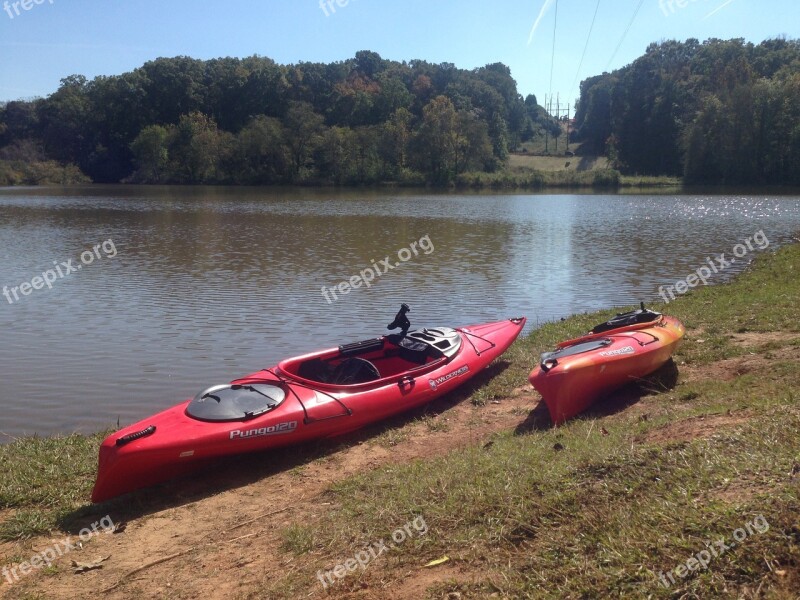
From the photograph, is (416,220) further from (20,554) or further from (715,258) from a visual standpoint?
(20,554)

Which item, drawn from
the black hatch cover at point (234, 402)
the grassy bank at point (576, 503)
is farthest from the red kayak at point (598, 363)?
the black hatch cover at point (234, 402)

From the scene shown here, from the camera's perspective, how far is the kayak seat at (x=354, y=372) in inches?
303

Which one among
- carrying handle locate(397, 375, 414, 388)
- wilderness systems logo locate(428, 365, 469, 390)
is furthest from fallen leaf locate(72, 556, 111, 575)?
wilderness systems logo locate(428, 365, 469, 390)

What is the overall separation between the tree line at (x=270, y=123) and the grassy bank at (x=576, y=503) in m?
67.7

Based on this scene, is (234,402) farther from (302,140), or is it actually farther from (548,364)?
(302,140)

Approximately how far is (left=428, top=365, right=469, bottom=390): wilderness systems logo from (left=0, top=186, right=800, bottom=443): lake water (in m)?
3.11

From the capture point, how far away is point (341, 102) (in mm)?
86062

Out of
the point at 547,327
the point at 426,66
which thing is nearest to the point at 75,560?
the point at 547,327

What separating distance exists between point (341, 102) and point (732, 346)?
82757mm

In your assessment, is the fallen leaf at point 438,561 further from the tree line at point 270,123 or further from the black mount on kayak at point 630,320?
the tree line at point 270,123

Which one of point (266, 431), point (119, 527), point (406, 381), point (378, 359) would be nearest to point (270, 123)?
point (378, 359)

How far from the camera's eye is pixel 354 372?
7.72m

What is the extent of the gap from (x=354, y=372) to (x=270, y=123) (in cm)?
7211

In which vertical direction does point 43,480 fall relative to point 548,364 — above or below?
Answer: below
